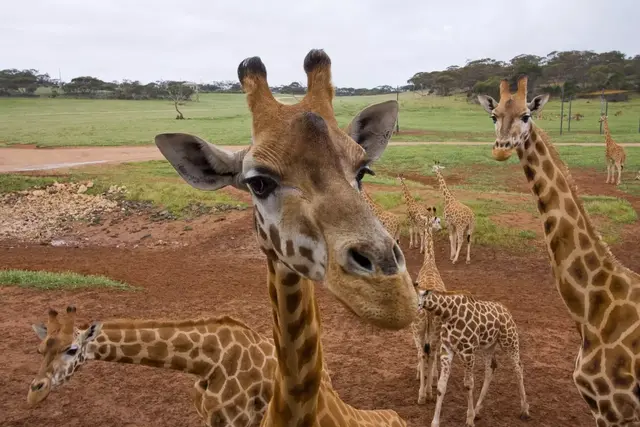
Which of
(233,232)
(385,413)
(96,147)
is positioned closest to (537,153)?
(385,413)

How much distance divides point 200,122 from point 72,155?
2950cm

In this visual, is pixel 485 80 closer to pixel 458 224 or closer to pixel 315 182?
pixel 458 224

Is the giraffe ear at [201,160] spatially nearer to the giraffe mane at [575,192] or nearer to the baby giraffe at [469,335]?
the giraffe mane at [575,192]

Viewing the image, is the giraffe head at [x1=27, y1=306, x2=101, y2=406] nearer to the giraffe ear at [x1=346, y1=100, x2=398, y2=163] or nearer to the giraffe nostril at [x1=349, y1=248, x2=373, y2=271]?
the giraffe ear at [x1=346, y1=100, x2=398, y2=163]

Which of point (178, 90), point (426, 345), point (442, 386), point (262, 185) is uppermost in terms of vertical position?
point (178, 90)

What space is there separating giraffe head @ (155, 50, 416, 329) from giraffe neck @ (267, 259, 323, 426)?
0.28 meters

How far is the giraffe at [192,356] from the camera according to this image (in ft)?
18.3

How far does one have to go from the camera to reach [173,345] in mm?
5766

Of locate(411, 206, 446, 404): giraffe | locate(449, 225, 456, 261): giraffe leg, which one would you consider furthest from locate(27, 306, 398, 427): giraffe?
locate(449, 225, 456, 261): giraffe leg

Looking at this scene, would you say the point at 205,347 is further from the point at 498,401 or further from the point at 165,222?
the point at 165,222

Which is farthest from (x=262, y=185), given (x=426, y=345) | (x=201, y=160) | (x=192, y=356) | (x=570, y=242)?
(x=426, y=345)

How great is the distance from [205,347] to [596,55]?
8619cm

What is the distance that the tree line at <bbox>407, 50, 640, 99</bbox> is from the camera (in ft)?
203

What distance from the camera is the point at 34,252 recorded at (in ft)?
52.3
